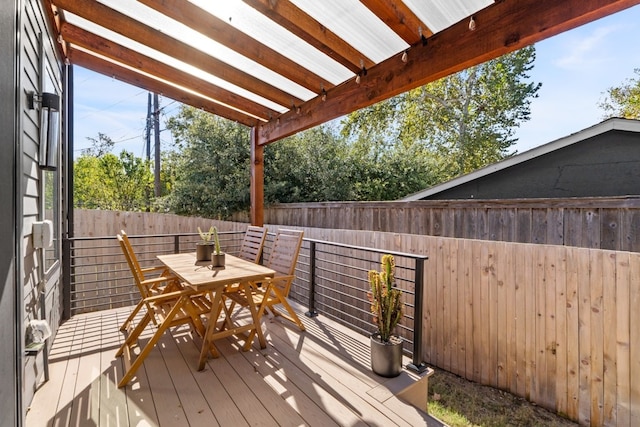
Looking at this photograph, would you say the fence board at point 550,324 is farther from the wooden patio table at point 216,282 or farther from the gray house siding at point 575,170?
the gray house siding at point 575,170

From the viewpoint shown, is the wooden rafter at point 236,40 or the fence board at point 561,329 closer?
the wooden rafter at point 236,40

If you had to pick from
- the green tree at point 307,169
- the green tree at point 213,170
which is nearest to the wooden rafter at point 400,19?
the green tree at point 213,170

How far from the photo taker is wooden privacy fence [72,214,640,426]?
2.51 metres

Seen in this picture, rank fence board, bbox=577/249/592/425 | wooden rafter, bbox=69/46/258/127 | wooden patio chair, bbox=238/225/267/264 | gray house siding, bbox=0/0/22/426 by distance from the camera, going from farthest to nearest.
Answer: wooden patio chair, bbox=238/225/267/264
wooden rafter, bbox=69/46/258/127
fence board, bbox=577/249/592/425
gray house siding, bbox=0/0/22/426

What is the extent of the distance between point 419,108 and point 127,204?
10637mm

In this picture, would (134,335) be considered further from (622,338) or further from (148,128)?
(148,128)

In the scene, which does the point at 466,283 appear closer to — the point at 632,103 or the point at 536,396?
the point at 536,396

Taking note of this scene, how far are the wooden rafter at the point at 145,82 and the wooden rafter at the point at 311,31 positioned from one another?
2.18 m

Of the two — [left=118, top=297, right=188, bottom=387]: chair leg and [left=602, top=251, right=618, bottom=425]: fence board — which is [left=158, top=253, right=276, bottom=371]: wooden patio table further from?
[left=602, top=251, right=618, bottom=425]: fence board

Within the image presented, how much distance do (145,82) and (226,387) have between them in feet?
11.9

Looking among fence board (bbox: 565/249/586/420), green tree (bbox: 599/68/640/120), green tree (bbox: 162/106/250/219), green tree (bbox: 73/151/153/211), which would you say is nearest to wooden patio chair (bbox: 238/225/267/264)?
fence board (bbox: 565/249/586/420)

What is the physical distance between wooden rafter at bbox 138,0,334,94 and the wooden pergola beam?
1.16ft

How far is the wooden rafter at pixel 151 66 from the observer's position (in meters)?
3.13

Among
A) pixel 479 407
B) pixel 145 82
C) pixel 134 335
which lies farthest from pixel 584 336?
pixel 145 82
